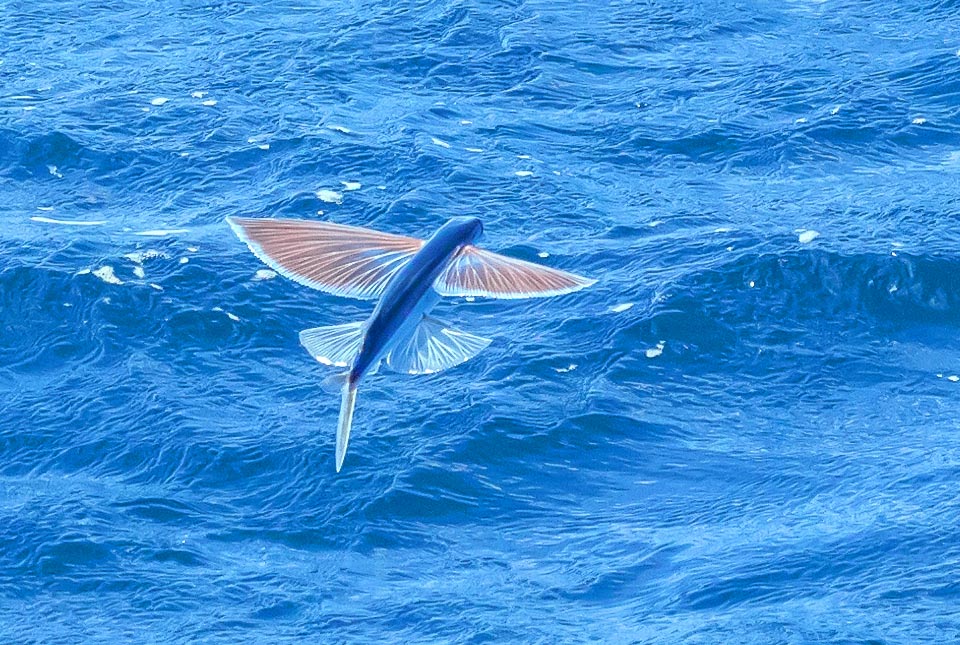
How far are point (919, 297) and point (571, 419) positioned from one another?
267 cm

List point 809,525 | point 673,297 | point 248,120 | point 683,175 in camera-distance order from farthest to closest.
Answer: point 248,120, point 683,175, point 673,297, point 809,525

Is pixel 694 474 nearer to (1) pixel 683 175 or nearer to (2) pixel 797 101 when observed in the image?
(1) pixel 683 175

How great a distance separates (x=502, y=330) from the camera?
9.64 meters

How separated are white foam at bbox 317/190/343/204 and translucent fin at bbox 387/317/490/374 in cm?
590

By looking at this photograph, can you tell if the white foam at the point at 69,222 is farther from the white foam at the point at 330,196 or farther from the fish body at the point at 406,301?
the fish body at the point at 406,301

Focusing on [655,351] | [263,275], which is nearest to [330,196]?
[263,275]

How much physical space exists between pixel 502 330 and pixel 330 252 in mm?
4347

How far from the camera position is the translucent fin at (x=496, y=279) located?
503 centimetres

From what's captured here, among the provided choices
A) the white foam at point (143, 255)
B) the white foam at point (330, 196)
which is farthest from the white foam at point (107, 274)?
the white foam at point (330, 196)

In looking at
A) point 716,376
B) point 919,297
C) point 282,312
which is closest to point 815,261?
point 919,297

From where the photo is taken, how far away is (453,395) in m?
9.18

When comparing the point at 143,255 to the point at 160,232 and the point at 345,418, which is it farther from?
the point at 345,418

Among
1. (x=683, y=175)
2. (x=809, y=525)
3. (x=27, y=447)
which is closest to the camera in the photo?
(x=809, y=525)

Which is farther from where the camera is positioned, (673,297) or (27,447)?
(673,297)
